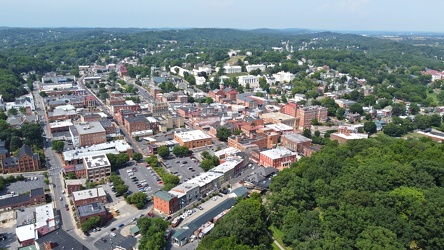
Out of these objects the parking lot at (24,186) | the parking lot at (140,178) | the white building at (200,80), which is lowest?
the parking lot at (140,178)

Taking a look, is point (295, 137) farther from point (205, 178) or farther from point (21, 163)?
point (21, 163)

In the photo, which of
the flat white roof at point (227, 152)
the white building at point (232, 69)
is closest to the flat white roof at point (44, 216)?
the flat white roof at point (227, 152)

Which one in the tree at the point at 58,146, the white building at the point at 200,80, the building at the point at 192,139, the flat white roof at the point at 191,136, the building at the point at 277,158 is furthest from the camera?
the white building at the point at 200,80

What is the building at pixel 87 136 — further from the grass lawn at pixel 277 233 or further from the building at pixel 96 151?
the grass lawn at pixel 277 233

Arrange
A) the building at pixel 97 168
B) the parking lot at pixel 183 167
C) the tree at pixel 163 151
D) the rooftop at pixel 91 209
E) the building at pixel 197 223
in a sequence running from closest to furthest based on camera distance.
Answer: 1. the building at pixel 197 223
2. the rooftop at pixel 91 209
3. the building at pixel 97 168
4. the parking lot at pixel 183 167
5. the tree at pixel 163 151

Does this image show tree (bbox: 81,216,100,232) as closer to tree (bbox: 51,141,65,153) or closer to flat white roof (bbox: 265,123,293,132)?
tree (bbox: 51,141,65,153)

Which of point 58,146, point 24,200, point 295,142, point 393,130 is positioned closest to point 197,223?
point 24,200

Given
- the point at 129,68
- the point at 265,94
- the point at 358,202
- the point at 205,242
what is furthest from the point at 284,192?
the point at 129,68
